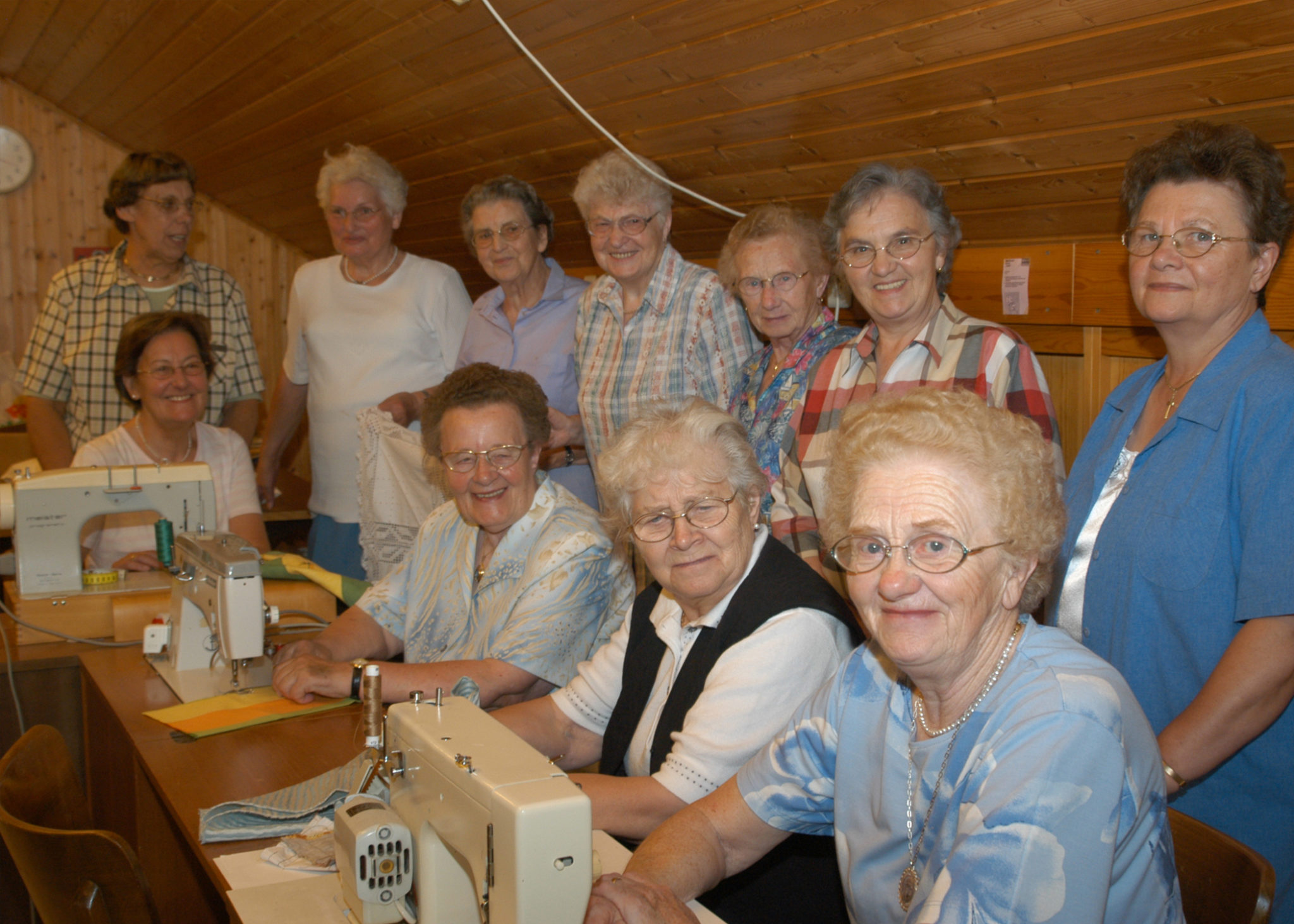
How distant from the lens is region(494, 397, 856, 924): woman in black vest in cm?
162

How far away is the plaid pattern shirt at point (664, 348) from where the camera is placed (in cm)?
288

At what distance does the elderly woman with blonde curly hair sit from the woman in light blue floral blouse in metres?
0.22

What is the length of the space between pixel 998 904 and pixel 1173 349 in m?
1.16

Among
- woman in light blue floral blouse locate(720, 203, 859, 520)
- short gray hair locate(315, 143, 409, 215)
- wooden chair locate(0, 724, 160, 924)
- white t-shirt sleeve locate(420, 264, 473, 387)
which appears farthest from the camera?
white t-shirt sleeve locate(420, 264, 473, 387)

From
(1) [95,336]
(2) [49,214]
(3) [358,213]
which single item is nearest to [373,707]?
(3) [358,213]

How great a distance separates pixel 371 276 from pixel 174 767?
225 centimetres

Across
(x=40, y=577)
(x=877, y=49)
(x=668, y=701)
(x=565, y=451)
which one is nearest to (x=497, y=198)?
(x=565, y=451)

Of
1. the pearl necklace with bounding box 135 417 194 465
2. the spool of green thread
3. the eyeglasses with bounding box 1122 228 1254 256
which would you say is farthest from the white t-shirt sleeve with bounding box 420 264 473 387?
the eyeglasses with bounding box 1122 228 1254 256

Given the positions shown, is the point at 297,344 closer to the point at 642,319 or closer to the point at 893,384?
the point at 642,319

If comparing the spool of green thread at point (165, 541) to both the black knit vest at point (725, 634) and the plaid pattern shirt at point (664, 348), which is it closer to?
the plaid pattern shirt at point (664, 348)

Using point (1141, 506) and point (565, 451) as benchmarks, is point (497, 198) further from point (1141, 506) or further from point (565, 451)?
point (1141, 506)

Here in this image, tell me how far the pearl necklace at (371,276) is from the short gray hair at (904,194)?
6.26 ft

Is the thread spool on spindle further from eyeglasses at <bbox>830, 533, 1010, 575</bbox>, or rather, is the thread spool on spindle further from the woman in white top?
the woman in white top

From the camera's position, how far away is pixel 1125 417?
192 cm
